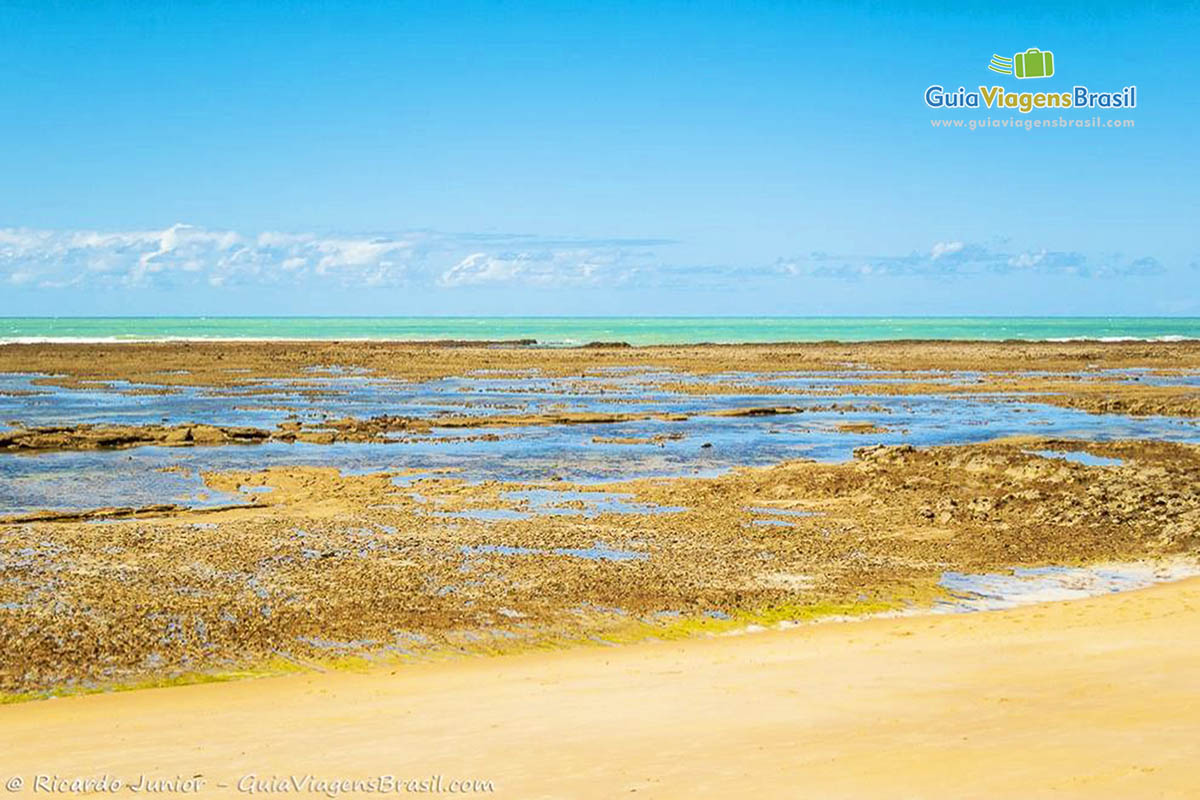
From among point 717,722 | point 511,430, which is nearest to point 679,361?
point 511,430

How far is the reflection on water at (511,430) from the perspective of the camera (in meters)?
24.4

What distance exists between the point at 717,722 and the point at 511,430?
25766 mm

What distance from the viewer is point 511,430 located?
34469 mm

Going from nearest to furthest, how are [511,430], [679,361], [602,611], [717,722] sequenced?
[717,722] < [602,611] < [511,430] < [679,361]

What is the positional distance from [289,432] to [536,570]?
19.4 meters

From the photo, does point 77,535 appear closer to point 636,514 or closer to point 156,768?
point 636,514

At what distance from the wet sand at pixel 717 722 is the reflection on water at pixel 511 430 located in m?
8.72

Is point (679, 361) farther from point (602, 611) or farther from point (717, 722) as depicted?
point (717, 722)

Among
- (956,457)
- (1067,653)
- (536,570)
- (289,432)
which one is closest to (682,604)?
(536,570)

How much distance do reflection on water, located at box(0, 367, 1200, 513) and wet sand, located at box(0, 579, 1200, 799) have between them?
28.6ft

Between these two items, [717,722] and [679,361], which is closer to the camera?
[717,722]

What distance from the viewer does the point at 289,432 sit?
32.8 m

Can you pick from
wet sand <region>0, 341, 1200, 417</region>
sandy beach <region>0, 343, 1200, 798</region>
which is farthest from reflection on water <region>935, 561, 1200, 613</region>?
wet sand <region>0, 341, 1200, 417</region>

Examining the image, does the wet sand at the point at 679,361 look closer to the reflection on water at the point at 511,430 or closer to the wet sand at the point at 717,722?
the reflection on water at the point at 511,430
